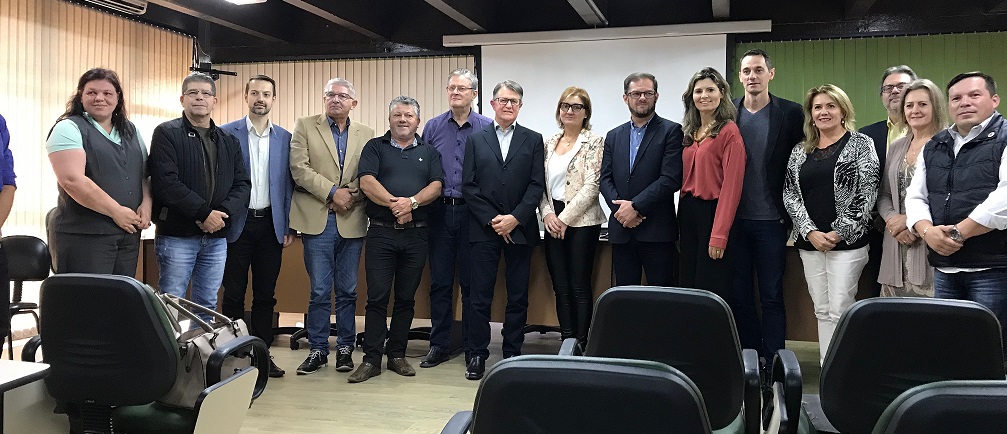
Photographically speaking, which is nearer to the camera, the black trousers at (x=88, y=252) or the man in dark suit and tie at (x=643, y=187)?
the black trousers at (x=88, y=252)

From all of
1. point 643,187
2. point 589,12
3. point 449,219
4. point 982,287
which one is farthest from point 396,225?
point 589,12

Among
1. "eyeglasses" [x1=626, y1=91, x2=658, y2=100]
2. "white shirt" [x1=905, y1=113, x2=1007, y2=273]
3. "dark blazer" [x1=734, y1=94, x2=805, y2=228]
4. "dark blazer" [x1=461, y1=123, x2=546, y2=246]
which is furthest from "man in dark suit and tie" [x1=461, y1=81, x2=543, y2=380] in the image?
"white shirt" [x1=905, y1=113, x2=1007, y2=273]

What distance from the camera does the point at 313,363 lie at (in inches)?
171

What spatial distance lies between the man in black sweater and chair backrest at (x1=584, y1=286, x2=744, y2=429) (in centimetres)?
248

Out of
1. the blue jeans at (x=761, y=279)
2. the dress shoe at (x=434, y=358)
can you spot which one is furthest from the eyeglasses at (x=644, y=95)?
the dress shoe at (x=434, y=358)

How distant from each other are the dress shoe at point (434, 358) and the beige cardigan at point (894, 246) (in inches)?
95.7

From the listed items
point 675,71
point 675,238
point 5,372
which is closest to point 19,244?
point 5,372

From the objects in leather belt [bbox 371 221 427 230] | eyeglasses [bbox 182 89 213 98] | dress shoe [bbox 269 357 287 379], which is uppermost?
eyeglasses [bbox 182 89 213 98]

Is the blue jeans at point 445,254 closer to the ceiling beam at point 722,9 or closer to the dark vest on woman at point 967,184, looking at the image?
the dark vest on woman at point 967,184

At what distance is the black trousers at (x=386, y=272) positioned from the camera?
13.7 feet

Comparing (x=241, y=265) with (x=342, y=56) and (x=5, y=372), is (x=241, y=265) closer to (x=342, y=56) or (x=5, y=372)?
(x=5, y=372)

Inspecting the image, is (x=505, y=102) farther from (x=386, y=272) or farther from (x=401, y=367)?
(x=401, y=367)

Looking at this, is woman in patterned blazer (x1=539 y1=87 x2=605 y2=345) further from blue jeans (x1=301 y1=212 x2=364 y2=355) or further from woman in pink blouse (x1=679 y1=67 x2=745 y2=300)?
blue jeans (x1=301 y1=212 x2=364 y2=355)

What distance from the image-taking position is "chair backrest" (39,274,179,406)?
211 cm
